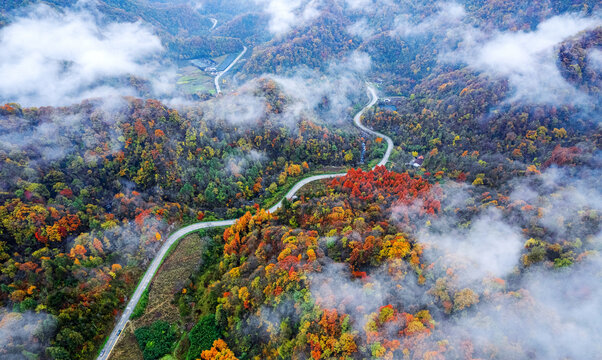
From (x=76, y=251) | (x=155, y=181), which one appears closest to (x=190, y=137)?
(x=155, y=181)

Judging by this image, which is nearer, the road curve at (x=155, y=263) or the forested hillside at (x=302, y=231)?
the forested hillside at (x=302, y=231)

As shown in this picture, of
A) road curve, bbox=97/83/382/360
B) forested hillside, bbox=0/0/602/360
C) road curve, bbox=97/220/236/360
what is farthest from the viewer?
road curve, bbox=97/83/382/360

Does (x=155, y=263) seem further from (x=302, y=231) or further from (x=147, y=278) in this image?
(x=302, y=231)

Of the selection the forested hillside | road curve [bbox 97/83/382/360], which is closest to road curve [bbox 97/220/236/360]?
road curve [bbox 97/83/382/360]

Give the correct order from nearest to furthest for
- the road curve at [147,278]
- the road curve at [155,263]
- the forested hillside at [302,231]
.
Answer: the forested hillside at [302,231], the road curve at [147,278], the road curve at [155,263]

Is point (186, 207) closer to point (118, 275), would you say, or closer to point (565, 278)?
point (118, 275)

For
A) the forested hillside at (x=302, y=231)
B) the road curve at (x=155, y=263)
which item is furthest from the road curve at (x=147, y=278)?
the forested hillside at (x=302, y=231)

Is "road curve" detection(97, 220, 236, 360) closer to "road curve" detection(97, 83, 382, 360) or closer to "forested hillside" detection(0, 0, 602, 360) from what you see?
"road curve" detection(97, 83, 382, 360)

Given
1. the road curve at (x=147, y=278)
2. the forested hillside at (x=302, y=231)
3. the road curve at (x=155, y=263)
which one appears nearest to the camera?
the forested hillside at (x=302, y=231)

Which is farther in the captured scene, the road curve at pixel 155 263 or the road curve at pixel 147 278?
the road curve at pixel 155 263

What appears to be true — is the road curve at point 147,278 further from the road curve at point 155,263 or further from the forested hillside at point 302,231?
the forested hillside at point 302,231

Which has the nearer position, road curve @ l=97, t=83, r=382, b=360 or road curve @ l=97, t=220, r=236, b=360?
road curve @ l=97, t=220, r=236, b=360

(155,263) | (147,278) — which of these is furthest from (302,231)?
(147,278)
